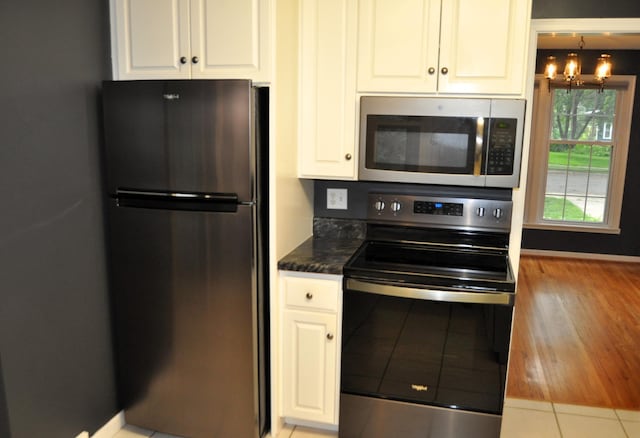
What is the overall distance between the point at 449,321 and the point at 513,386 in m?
1.20

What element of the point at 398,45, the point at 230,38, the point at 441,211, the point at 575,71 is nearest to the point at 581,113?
the point at 575,71

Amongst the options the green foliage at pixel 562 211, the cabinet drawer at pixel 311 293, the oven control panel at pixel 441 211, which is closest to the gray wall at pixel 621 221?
the green foliage at pixel 562 211

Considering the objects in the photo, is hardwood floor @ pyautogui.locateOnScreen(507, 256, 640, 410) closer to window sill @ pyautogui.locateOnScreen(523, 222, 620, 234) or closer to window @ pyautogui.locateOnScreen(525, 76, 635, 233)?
window sill @ pyautogui.locateOnScreen(523, 222, 620, 234)

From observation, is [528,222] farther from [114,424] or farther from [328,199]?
[114,424]

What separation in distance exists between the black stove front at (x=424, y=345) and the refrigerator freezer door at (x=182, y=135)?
0.68 metres

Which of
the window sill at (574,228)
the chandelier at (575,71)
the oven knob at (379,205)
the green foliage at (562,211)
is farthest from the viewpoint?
the green foliage at (562,211)

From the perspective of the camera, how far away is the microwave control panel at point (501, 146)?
7.29 feet

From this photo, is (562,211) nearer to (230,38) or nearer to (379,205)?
(379,205)

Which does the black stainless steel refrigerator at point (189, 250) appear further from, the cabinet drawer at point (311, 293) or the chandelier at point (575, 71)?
the chandelier at point (575, 71)

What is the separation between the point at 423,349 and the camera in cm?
215

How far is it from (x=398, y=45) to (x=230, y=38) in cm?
74

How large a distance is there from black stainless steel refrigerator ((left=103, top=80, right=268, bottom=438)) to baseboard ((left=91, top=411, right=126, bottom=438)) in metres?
0.17

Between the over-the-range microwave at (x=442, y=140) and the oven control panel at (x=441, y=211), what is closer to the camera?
the over-the-range microwave at (x=442, y=140)

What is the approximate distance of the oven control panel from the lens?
2.52 meters
